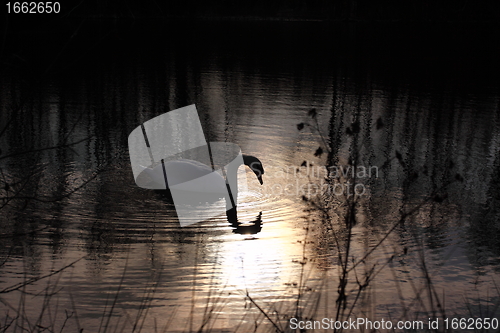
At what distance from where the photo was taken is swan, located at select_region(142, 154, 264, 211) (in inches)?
297

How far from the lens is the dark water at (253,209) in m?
4.77

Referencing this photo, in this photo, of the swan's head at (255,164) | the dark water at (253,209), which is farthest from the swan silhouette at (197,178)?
the dark water at (253,209)

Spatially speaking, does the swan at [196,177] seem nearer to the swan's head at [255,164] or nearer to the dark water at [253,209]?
the swan's head at [255,164]

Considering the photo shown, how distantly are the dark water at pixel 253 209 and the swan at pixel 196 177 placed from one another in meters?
0.28

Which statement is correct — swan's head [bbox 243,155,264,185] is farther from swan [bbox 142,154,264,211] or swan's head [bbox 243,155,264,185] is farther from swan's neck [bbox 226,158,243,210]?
swan's neck [bbox 226,158,243,210]

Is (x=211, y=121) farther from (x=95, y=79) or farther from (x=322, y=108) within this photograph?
(x=95, y=79)

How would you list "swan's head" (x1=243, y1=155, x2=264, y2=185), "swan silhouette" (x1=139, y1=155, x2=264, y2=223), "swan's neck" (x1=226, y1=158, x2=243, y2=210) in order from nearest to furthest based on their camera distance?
"swan's neck" (x1=226, y1=158, x2=243, y2=210)
"swan silhouette" (x1=139, y1=155, x2=264, y2=223)
"swan's head" (x1=243, y1=155, x2=264, y2=185)

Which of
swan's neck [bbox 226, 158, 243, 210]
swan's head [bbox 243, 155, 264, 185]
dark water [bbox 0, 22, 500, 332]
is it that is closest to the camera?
dark water [bbox 0, 22, 500, 332]

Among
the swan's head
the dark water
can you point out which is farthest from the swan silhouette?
the dark water

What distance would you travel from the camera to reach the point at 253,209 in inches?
281

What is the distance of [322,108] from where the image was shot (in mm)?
13438

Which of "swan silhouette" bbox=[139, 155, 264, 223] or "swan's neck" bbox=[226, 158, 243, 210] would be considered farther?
"swan silhouette" bbox=[139, 155, 264, 223]

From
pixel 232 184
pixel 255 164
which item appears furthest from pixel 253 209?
pixel 255 164

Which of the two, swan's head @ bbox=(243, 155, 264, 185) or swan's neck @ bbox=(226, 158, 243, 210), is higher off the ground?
swan's head @ bbox=(243, 155, 264, 185)
